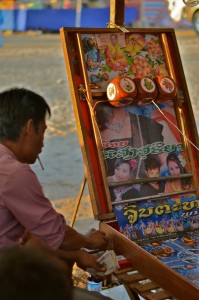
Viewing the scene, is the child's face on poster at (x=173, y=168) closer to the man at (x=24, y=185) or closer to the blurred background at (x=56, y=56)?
the man at (x=24, y=185)

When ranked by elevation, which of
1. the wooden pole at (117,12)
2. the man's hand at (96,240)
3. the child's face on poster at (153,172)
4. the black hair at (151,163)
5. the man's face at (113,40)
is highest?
the wooden pole at (117,12)

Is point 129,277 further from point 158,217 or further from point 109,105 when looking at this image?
point 109,105

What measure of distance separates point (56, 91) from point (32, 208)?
858 cm

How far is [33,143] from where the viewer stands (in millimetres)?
2350

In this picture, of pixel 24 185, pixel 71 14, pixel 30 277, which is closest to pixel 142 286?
pixel 24 185

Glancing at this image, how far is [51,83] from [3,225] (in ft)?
31.0

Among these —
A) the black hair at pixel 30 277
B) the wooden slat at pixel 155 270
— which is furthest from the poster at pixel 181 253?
the black hair at pixel 30 277

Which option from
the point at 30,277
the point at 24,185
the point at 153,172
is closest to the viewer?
the point at 30,277

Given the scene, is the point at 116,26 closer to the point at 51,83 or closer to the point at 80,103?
the point at 80,103

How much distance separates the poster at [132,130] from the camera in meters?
3.17

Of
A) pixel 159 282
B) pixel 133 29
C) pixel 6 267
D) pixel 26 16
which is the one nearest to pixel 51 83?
pixel 133 29

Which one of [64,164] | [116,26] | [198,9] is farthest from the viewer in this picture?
[198,9]

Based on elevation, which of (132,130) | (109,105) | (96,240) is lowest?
(96,240)

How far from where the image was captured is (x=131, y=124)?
3256 millimetres
